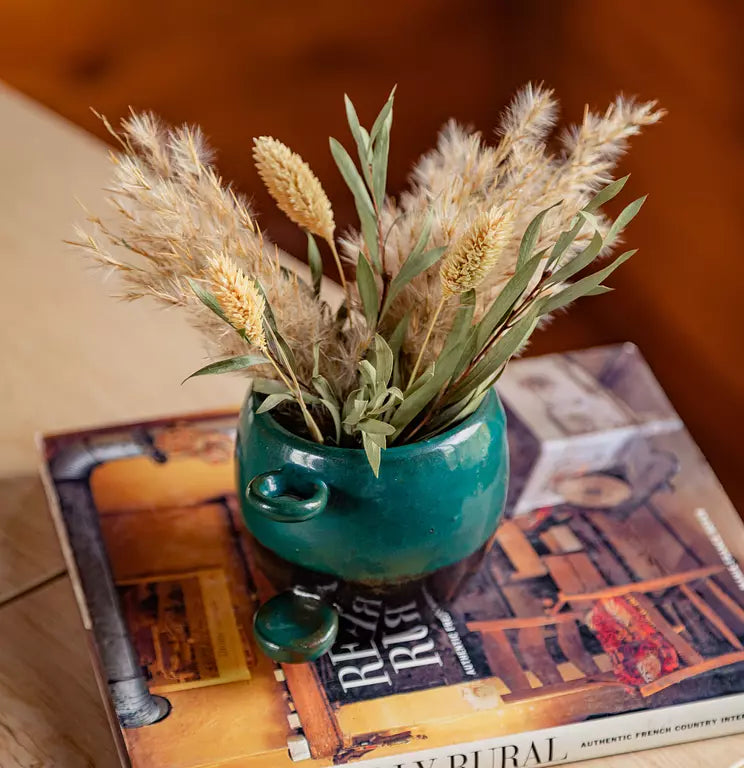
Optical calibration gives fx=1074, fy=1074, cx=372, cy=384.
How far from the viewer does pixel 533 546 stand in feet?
2.74

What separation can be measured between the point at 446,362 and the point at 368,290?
70 mm

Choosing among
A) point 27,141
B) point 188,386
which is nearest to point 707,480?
point 188,386

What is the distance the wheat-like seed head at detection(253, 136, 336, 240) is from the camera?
1.96 ft

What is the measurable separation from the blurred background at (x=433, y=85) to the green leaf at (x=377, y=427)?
146 cm

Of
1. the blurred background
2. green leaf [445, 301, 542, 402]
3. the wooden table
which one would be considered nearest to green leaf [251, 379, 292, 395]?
green leaf [445, 301, 542, 402]

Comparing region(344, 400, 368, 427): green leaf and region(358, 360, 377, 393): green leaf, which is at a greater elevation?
region(358, 360, 377, 393): green leaf

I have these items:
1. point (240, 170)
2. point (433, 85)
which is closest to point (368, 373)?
Answer: point (240, 170)

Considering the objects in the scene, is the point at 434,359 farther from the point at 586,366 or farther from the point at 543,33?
the point at 543,33

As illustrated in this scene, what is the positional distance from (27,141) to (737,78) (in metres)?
1.18

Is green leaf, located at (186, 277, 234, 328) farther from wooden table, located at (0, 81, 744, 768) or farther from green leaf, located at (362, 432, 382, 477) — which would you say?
wooden table, located at (0, 81, 744, 768)

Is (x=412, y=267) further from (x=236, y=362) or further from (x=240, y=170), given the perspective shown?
(x=240, y=170)

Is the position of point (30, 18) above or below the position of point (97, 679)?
above

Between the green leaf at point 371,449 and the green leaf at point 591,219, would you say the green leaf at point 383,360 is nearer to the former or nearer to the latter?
the green leaf at point 371,449

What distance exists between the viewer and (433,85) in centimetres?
274
